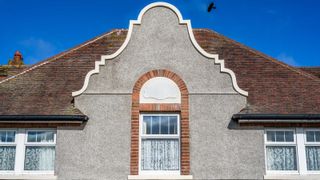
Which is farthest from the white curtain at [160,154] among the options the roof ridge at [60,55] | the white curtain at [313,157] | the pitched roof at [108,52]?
the roof ridge at [60,55]

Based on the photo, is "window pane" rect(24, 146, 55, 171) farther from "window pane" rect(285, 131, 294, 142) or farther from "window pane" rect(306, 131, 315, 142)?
"window pane" rect(306, 131, 315, 142)

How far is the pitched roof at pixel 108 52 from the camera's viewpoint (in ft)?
47.2

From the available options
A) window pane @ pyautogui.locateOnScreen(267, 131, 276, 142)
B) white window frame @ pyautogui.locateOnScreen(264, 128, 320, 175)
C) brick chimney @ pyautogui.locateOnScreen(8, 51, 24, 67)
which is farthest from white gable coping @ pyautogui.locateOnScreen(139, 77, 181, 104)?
brick chimney @ pyautogui.locateOnScreen(8, 51, 24, 67)

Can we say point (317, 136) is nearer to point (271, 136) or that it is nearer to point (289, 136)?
point (289, 136)

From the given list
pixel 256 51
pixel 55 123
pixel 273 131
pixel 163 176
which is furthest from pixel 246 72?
pixel 55 123

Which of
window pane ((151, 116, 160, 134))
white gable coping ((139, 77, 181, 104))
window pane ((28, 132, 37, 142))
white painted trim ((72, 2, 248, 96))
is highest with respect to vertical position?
white painted trim ((72, 2, 248, 96))

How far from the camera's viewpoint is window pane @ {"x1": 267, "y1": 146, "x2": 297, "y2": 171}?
1379 cm

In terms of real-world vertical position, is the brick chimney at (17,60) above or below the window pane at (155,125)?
above

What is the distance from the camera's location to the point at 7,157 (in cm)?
1409

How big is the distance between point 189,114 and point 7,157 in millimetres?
6033

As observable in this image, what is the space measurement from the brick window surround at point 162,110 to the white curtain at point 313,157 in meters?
3.83

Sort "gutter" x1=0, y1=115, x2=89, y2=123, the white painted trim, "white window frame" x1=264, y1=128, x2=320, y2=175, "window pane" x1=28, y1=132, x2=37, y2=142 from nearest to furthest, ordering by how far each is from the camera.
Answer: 1. "white window frame" x1=264, y1=128, x2=320, y2=175
2. "gutter" x1=0, y1=115, x2=89, y2=123
3. "window pane" x1=28, y1=132, x2=37, y2=142
4. the white painted trim

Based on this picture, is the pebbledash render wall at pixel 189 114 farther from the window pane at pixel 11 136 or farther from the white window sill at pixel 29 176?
the window pane at pixel 11 136

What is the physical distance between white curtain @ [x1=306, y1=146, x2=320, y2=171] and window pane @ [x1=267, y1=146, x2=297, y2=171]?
0.44 m
